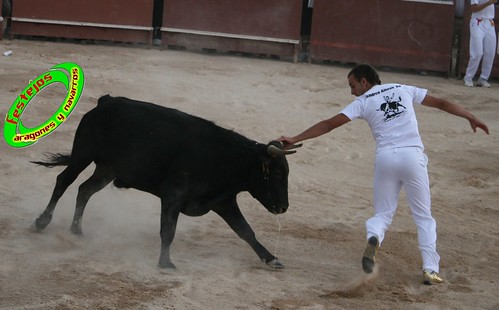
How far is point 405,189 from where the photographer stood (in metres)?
7.28

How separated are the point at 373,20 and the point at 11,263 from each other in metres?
9.94

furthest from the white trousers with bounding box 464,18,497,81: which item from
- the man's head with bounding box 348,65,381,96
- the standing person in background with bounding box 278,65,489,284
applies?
the man's head with bounding box 348,65,381,96

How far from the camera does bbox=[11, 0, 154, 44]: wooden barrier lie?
15070 millimetres

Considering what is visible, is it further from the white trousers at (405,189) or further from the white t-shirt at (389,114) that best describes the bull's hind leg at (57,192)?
the white trousers at (405,189)

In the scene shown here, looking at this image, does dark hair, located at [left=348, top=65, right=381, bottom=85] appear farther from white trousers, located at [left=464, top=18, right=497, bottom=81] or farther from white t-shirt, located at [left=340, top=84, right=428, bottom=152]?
white trousers, located at [left=464, top=18, right=497, bottom=81]

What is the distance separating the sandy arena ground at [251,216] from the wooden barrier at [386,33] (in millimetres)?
670

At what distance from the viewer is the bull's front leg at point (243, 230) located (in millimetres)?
7449

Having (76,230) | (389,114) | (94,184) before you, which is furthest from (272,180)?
(76,230)

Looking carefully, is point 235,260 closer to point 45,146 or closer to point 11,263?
point 11,263

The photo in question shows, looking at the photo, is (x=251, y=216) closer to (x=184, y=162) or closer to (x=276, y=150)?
(x=184, y=162)

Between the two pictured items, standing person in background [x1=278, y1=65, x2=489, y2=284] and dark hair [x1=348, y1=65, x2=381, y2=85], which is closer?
standing person in background [x1=278, y1=65, x2=489, y2=284]

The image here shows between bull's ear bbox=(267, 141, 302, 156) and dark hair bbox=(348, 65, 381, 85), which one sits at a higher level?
dark hair bbox=(348, 65, 381, 85)

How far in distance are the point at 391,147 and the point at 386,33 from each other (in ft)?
28.8

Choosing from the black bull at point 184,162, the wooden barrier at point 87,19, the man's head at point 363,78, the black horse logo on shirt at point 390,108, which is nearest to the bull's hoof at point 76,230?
the black bull at point 184,162
